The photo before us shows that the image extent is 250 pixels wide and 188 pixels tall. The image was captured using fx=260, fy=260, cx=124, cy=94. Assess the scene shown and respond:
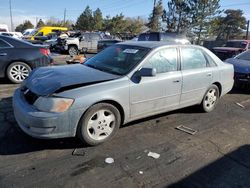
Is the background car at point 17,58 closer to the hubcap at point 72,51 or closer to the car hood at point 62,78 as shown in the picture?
the car hood at point 62,78

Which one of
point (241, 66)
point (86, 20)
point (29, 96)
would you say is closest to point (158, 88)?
point (29, 96)

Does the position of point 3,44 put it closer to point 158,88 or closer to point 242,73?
point 158,88

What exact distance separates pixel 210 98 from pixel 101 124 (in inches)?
110

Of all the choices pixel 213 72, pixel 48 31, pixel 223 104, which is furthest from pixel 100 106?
pixel 48 31

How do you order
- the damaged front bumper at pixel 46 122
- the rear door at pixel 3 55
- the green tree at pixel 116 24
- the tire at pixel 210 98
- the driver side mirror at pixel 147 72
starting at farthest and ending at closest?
the green tree at pixel 116 24 < the rear door at pixel 3 55 < the tire at pixel 210 98 < the driver side mirror at pixel 147 72 < the damaged front bumper at pixel 46 122

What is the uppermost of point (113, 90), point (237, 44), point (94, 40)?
point (94, 40)

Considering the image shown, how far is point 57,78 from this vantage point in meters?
3.83

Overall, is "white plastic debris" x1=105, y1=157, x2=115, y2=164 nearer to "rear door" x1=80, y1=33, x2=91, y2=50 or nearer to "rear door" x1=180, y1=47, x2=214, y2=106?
"rear door" x1=180, y1=47, x2=214, y2=106

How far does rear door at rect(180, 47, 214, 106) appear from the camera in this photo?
4852 millimetres

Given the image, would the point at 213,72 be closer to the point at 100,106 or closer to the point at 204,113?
the point at 204,113

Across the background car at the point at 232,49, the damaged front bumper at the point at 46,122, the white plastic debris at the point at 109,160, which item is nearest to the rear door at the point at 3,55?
the damaged front bumper at the point at 46,122

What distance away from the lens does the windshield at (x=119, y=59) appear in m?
4.27

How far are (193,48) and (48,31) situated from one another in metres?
28.4

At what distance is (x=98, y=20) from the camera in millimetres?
58906
